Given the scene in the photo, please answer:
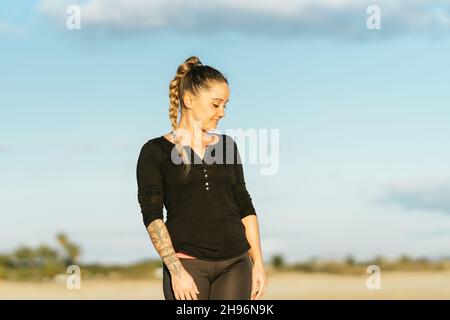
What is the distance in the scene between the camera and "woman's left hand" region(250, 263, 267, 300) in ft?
21.9

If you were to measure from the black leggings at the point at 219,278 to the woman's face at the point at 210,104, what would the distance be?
117 cm

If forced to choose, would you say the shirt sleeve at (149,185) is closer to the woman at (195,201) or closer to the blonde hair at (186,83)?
the woman at (195,201)

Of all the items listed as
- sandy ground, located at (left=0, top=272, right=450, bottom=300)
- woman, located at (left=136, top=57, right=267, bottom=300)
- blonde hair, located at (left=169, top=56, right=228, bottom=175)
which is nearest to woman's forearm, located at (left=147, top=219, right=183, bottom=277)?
woman, located at (left=136, top=57, right=267, bottom=300)

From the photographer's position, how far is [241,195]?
6.76 m

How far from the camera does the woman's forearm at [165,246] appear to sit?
6172 mm

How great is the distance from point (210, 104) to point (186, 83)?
1.02 ft

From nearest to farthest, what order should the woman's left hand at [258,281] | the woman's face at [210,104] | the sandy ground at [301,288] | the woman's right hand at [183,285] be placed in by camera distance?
the woman's right hand at [183,285], the woman's face at [210,104], the woman's left hand at [258,281], the sandy ground at [301,288]

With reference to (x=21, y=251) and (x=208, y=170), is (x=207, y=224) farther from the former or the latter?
(x=21, y=251)

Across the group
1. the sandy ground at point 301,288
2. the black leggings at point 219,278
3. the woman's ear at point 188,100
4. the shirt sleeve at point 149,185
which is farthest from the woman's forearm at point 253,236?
the sandy ground at point 301,288

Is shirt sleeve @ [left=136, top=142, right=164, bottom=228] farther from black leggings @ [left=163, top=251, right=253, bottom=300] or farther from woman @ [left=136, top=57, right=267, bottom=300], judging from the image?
black leggings @ [left=163, top=251, right=253, bottom=300]

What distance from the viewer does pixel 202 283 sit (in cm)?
633

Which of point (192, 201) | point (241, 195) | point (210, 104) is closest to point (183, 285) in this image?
point (192, 201)

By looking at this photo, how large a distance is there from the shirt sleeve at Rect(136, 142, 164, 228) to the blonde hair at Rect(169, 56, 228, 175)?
0.25 m
